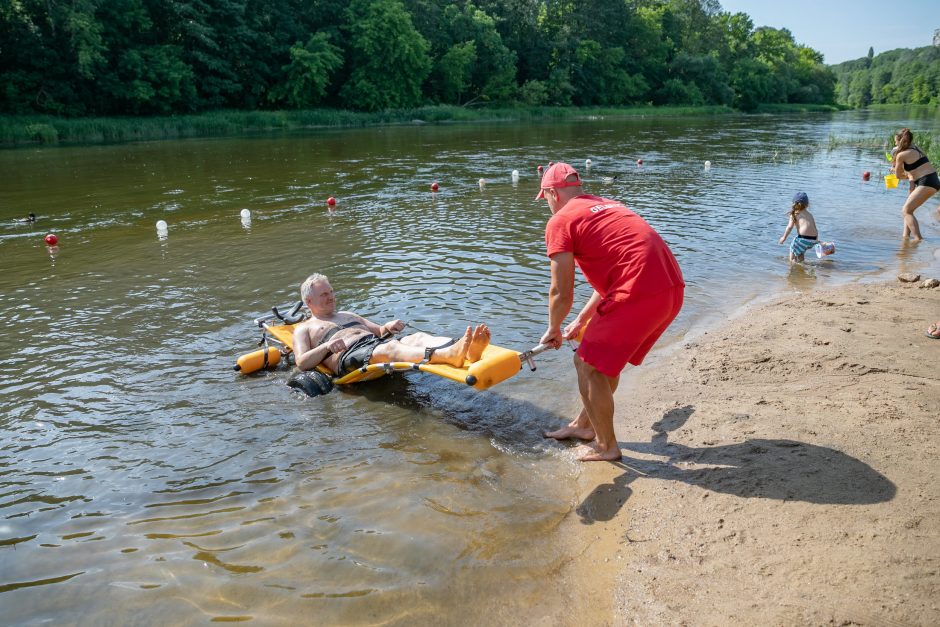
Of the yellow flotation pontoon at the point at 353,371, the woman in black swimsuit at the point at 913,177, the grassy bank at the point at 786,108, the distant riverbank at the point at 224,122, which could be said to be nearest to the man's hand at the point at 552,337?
the yellow flotation pontoon at the point at 353,371

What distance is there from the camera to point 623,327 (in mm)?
4441

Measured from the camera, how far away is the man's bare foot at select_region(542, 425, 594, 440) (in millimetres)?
5336

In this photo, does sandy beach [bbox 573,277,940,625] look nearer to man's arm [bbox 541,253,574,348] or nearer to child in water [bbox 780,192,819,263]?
man's arm [bbox 541,253,574,348]

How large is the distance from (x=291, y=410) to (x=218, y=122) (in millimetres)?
42532

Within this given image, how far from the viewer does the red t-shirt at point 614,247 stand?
436cm

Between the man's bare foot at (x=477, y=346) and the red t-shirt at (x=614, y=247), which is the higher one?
the red t-shirt at (x=614, y=247)

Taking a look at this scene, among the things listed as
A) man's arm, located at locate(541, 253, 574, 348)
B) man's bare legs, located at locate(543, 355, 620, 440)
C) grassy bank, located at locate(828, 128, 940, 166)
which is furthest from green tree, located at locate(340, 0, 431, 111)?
man's arm, located at locate(541, 253, 574, 348)

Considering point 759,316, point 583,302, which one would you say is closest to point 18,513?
point 583,302

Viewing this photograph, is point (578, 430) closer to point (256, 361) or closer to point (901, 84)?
point (256, 361)

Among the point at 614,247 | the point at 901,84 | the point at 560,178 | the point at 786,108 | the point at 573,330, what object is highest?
the point at 901,84

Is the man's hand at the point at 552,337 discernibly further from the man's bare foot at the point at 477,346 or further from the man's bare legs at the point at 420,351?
the man's bare legs at the point at 420,351

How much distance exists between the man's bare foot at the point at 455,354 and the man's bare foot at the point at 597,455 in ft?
4.42

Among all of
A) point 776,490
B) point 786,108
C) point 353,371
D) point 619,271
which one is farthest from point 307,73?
point 786,108

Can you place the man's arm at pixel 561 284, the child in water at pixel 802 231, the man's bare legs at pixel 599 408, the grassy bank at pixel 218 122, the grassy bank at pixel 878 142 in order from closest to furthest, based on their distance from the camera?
1. the man's arm at pixel 561 284
2. the man's bare legs at pixel 599 408
3. the child in water at pixel 802 231
4. the grassy bank at pixel 878 142
5. the grassy bank at pixel 218 122
